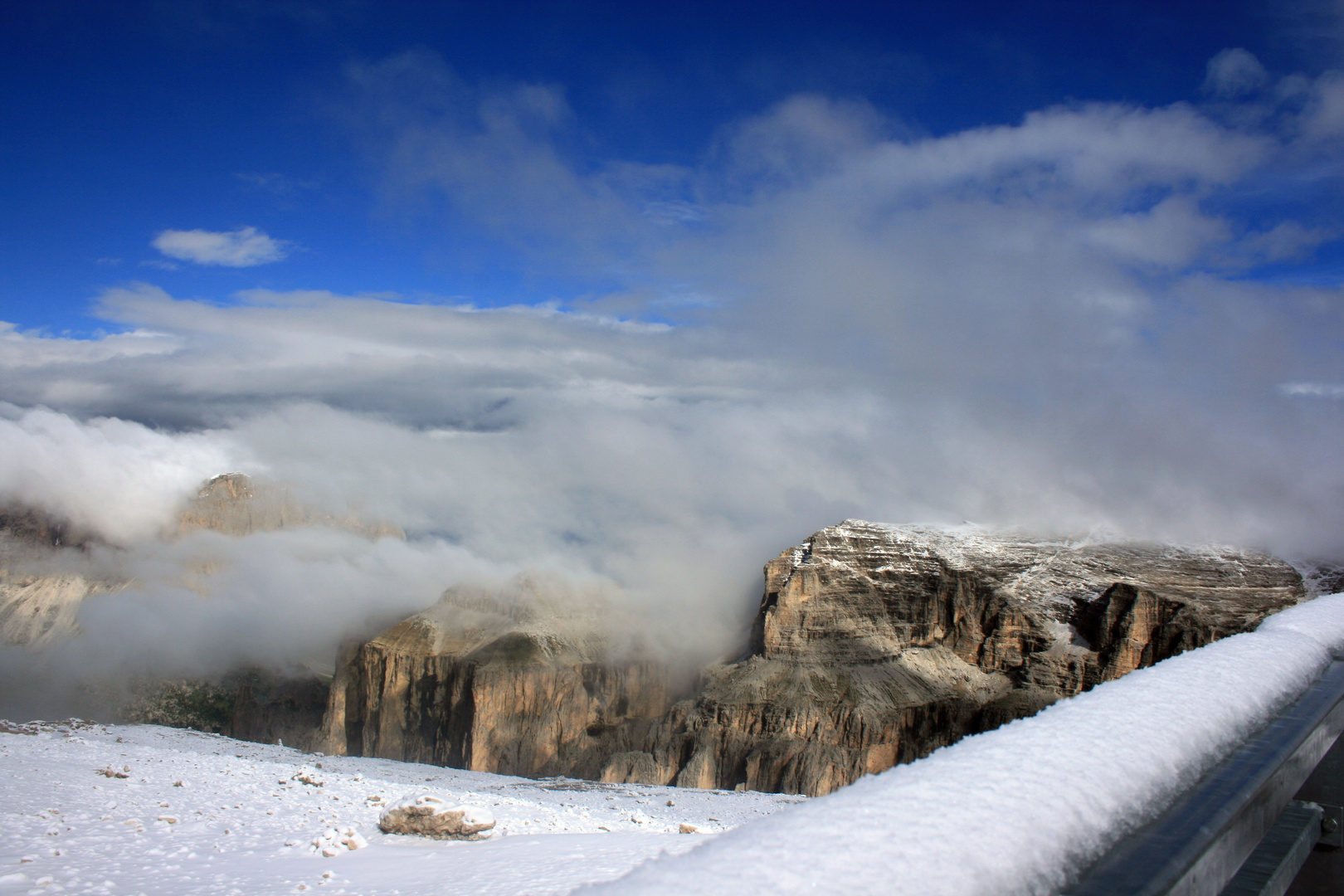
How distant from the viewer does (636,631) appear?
630 feet

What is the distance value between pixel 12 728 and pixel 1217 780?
65.7m

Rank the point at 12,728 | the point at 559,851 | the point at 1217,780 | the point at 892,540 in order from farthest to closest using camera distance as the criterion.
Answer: the point at 892,540
the point at 12,728
the point at 559,851
the point at 1217,780

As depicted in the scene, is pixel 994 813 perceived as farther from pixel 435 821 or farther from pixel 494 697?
pixel 494 697

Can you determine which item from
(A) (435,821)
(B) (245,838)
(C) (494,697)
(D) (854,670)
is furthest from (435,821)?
(C) (494,697)

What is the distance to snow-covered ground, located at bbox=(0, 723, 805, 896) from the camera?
1730cm

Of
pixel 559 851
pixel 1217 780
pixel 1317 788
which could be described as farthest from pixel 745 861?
pixel 559 851

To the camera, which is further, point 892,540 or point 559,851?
point 892,540

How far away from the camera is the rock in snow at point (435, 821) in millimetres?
22859

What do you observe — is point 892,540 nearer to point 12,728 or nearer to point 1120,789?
point 12,728

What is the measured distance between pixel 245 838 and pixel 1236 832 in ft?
83.4

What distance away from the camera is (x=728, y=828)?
23531 millimetres

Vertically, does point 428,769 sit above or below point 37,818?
below

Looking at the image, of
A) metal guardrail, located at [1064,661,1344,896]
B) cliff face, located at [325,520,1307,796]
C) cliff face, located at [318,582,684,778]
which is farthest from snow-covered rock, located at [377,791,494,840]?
cliff face, located at [318,582,684,778]

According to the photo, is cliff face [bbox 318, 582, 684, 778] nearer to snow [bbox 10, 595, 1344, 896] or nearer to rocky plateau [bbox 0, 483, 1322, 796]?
rocky plateau [bbox 0, 483, 1322, 796]
